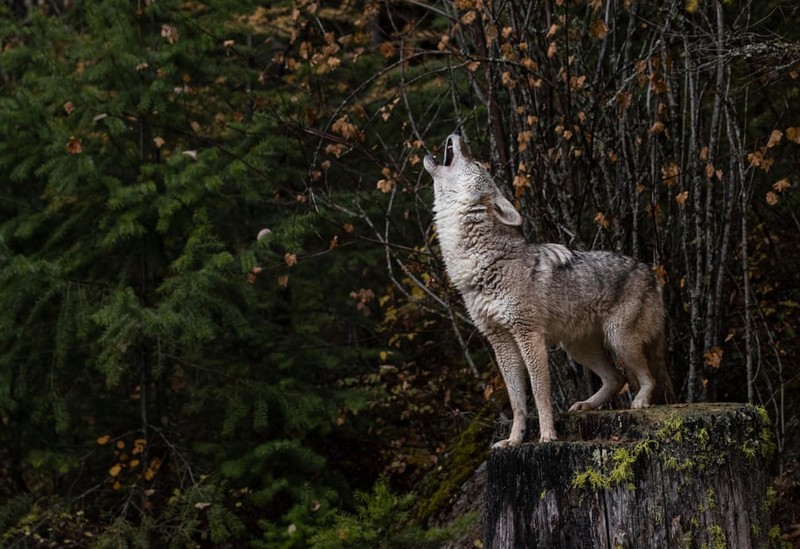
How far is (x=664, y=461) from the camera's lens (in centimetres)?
414

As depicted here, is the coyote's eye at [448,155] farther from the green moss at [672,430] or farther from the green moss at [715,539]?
the green moss at [715,539]

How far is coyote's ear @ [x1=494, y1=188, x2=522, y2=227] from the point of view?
15.8ft

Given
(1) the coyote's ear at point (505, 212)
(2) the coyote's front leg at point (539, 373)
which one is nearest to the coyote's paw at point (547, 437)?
(2) the coyote's front leg at point (539, 373)

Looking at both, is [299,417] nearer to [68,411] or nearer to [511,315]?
[68,411]

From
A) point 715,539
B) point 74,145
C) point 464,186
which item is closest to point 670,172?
point 464,186

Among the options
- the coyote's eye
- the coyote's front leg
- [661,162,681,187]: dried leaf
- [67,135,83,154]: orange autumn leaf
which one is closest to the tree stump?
the coyote's front leg

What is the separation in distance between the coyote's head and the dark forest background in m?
1.50

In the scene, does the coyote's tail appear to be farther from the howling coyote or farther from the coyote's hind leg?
the coyote's hind leg

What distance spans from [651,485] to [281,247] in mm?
5312

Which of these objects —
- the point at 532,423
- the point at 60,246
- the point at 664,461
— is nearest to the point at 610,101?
the point at 532,423

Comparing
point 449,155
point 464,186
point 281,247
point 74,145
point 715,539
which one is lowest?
point 715,539

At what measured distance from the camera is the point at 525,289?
469 centimetres

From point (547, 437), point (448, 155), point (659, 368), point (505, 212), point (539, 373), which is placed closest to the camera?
point (547, 437)

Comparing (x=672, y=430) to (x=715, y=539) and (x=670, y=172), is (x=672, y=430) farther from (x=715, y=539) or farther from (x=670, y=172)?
(x=670, y=172)
